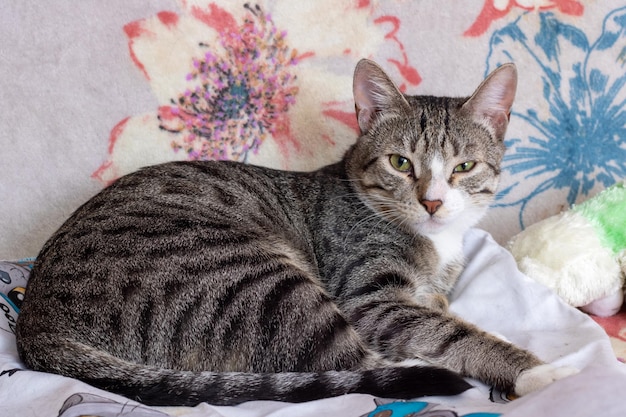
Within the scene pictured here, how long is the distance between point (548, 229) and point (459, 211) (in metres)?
0.50

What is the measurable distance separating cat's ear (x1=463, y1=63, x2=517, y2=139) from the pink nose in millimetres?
364

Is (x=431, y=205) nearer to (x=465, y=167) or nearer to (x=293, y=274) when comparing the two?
(x=465, y=167)

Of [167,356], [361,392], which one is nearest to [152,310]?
[167,356]

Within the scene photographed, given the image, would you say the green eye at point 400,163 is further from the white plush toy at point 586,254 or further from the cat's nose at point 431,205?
the white plush toy at point 586,254

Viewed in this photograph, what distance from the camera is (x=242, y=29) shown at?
265 centimetres

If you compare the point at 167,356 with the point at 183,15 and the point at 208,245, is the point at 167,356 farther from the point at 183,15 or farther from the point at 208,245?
the point at 183,15

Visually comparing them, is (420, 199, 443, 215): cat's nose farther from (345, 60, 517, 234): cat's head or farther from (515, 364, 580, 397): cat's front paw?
(515, 364, 580, 397): cat's front paw

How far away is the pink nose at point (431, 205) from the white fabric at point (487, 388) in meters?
0.40

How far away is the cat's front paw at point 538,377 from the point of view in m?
1.55

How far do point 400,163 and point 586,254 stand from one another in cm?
74

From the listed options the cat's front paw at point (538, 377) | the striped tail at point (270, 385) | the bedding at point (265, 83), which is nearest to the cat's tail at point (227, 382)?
the striped tail at point (270, 385)

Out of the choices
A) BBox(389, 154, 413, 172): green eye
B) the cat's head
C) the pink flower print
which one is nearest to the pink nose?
the cat's head

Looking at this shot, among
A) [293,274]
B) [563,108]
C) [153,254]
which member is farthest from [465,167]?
[153,254]

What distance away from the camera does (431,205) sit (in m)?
1.93
